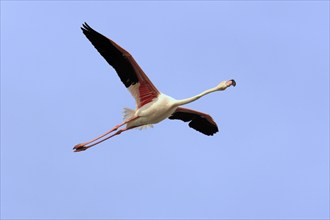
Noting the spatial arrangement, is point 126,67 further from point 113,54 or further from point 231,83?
point 231,83

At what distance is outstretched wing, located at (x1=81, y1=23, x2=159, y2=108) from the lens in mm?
30312

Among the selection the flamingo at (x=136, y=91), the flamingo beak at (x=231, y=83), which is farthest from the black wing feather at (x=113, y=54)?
the flamingo beak at (x=231, y=83)

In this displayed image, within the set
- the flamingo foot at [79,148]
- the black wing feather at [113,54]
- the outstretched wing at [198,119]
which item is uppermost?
the black wing feather at [113,54]

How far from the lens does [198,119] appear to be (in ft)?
112

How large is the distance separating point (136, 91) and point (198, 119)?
11.6ft

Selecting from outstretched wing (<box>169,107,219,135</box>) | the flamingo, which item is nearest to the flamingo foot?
the flamingo

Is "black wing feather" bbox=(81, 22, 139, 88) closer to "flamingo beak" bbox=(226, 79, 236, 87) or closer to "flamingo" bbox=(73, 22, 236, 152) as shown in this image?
"flamingo" bbox=(73, 22, 236, 152)

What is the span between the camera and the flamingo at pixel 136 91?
99.6 feet

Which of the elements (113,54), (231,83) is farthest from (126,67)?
(231,83)

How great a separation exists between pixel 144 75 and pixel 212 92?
214cm

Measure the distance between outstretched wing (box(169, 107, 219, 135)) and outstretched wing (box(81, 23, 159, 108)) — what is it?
2265 mm

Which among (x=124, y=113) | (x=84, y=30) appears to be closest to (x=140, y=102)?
(x=124, y=113)

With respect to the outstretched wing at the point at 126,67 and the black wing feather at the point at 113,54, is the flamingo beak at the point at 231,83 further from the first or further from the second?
the black wing feather at the point at 113,54

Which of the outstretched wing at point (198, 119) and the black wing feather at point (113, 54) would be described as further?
the outstretched wing at point (198, 119)
